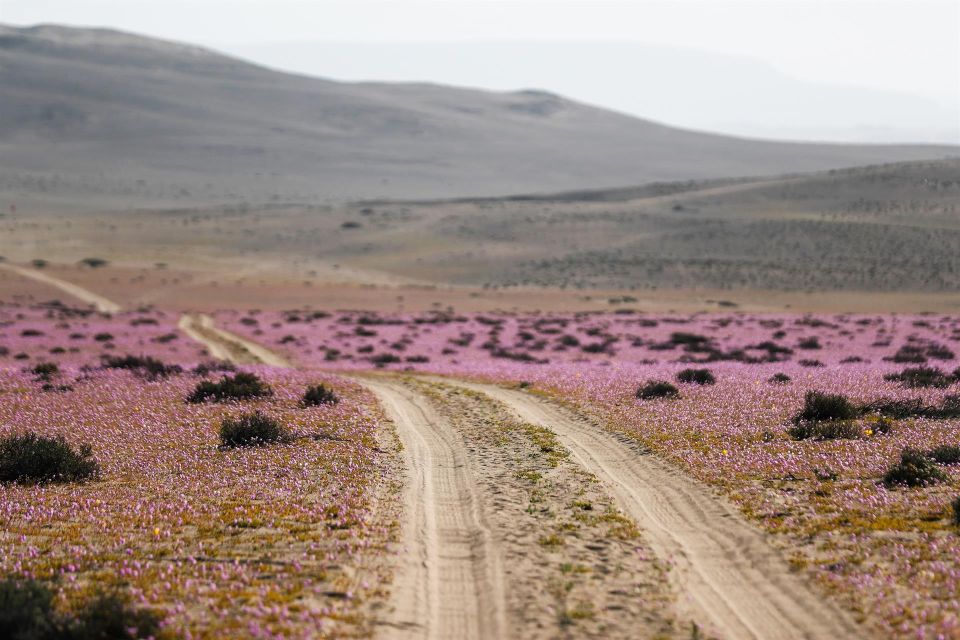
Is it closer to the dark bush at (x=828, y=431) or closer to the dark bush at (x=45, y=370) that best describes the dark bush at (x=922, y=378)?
the dark bush at (x=828, y=431)

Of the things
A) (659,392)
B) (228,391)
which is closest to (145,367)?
(228,391)

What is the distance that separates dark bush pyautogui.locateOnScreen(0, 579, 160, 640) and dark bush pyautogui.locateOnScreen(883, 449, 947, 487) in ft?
29.6

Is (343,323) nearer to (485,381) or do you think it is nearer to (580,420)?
(485,381)

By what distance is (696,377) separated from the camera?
21.4 meters

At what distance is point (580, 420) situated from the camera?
1733cm

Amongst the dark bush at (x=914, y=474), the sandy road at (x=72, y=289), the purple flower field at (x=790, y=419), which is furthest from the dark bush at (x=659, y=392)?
the sandy road at (x=72, y=289)

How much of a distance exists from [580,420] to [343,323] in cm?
3574

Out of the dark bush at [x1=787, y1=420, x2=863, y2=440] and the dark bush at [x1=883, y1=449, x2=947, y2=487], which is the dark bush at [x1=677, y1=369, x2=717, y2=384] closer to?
the dark bush at [x1=787, y1=420, x2=863, y2=440]

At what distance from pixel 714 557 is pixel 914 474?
3.82 metres

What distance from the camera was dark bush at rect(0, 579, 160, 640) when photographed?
275 inches

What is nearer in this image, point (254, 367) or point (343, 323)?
point (254, 367)

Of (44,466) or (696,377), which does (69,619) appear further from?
(696,377)

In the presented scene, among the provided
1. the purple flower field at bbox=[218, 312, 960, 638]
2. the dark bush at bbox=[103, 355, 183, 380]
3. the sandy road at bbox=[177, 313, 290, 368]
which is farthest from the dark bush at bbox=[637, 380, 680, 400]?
the sandy road at bbox=[177, 313, 290, 368]

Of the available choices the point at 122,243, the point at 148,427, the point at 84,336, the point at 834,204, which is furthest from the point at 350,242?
the point at 148,427
